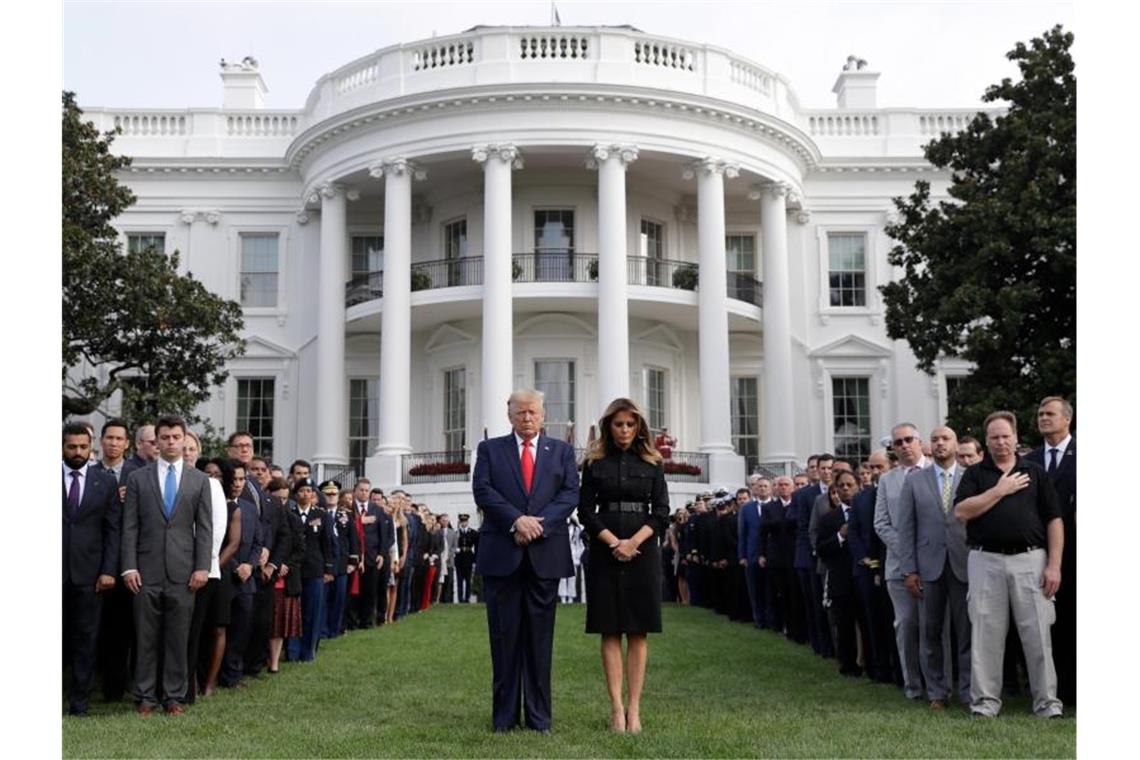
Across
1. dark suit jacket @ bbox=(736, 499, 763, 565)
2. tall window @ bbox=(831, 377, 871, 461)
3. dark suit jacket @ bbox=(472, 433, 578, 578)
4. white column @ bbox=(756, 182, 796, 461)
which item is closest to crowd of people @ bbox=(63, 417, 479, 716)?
dark suit jacket @ bbox=(472, 433, 578, 578)

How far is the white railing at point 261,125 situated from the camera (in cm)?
3684

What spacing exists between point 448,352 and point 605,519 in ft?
85.7

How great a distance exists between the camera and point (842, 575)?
38.7ft

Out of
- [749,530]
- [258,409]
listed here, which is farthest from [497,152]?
[749,530]

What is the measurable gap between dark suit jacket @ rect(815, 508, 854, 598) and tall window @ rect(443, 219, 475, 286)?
72.5 feet

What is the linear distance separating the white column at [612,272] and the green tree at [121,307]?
8.65m

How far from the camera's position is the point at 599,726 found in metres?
8.43

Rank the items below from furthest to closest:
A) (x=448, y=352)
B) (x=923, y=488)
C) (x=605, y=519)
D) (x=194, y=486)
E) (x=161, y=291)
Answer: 1. (x=448, y=352)
2. (x=161, y=291)
3. (x=923, y=488)
4. (x=194, y=486)
5. (x=605, y=519)

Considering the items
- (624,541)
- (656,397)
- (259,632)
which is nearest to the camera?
(624,541)

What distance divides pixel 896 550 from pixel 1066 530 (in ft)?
4.60

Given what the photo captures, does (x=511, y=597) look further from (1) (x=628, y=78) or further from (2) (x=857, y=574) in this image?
(1) (x=628, y=78)

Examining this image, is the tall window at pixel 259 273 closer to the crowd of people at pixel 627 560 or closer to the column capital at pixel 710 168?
the column capital at pixel 710 168

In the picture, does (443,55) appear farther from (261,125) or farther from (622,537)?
(622,537)

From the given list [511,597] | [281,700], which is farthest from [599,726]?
[281,700]
